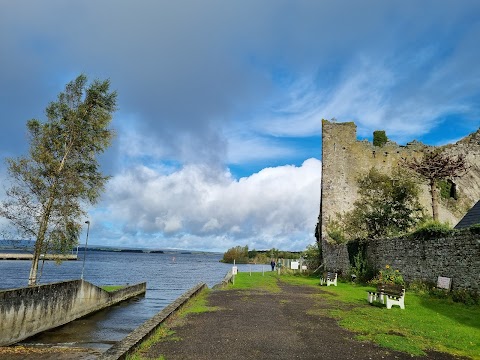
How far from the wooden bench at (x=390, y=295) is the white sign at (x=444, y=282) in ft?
8.74

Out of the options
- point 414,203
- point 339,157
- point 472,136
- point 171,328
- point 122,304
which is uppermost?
point 472,136

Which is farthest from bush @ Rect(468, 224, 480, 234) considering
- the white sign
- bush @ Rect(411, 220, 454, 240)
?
the white sign

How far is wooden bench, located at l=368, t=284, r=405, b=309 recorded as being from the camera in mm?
13391

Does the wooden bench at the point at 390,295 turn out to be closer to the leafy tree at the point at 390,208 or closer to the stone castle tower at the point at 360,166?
the leafy tree at the point at 390,208

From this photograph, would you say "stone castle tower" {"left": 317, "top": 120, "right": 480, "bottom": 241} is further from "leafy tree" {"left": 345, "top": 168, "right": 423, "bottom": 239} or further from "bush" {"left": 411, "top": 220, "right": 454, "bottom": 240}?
"bush" {"left": 411, "top": 220, "right": 454, "bottom": 240}

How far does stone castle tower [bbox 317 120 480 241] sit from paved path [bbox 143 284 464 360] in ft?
79.8

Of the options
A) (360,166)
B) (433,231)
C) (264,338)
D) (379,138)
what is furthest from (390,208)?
(264,338)

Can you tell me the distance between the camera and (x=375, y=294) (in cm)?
1480

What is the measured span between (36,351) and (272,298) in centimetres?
953

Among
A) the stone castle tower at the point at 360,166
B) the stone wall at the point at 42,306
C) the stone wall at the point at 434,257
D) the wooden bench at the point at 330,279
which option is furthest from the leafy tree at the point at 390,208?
the stone wall at the point at 42,306

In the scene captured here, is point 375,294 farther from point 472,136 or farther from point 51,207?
point 472,136

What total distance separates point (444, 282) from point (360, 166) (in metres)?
23.0

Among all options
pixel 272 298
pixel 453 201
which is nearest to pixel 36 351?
pixel 272 298

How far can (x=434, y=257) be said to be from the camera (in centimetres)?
1692
